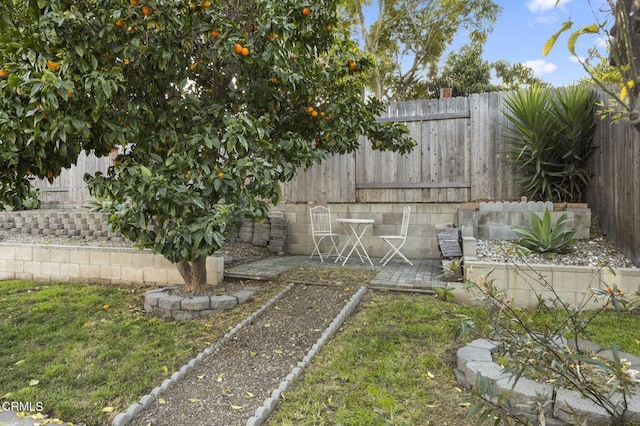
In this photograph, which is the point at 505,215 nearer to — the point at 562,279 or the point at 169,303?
the point at 562,279

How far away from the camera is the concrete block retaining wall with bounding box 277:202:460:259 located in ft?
18.5

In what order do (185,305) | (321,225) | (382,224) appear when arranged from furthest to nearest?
(321,225), (382,224), (185,305)

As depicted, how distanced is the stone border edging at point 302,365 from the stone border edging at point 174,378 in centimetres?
66

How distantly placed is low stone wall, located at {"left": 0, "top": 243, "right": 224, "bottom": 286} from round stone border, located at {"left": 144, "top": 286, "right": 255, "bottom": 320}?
0.70 meters

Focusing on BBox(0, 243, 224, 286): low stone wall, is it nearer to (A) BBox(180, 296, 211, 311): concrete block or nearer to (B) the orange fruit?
(A) BBox(180, 296, 211, 311): concrete block

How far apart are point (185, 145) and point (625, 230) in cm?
432

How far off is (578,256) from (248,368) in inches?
140

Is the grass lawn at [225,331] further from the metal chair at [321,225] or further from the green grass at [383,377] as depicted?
the metal chair at [321,225]

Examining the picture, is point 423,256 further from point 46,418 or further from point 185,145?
point 46,418

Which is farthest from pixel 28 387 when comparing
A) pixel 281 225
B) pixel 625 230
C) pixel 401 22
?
pixel 401 22

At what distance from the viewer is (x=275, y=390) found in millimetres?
2209

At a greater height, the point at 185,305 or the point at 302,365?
the point at 185,305

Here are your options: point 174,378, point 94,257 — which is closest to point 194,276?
point 174,378

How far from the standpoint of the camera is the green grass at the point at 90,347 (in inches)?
88.7
